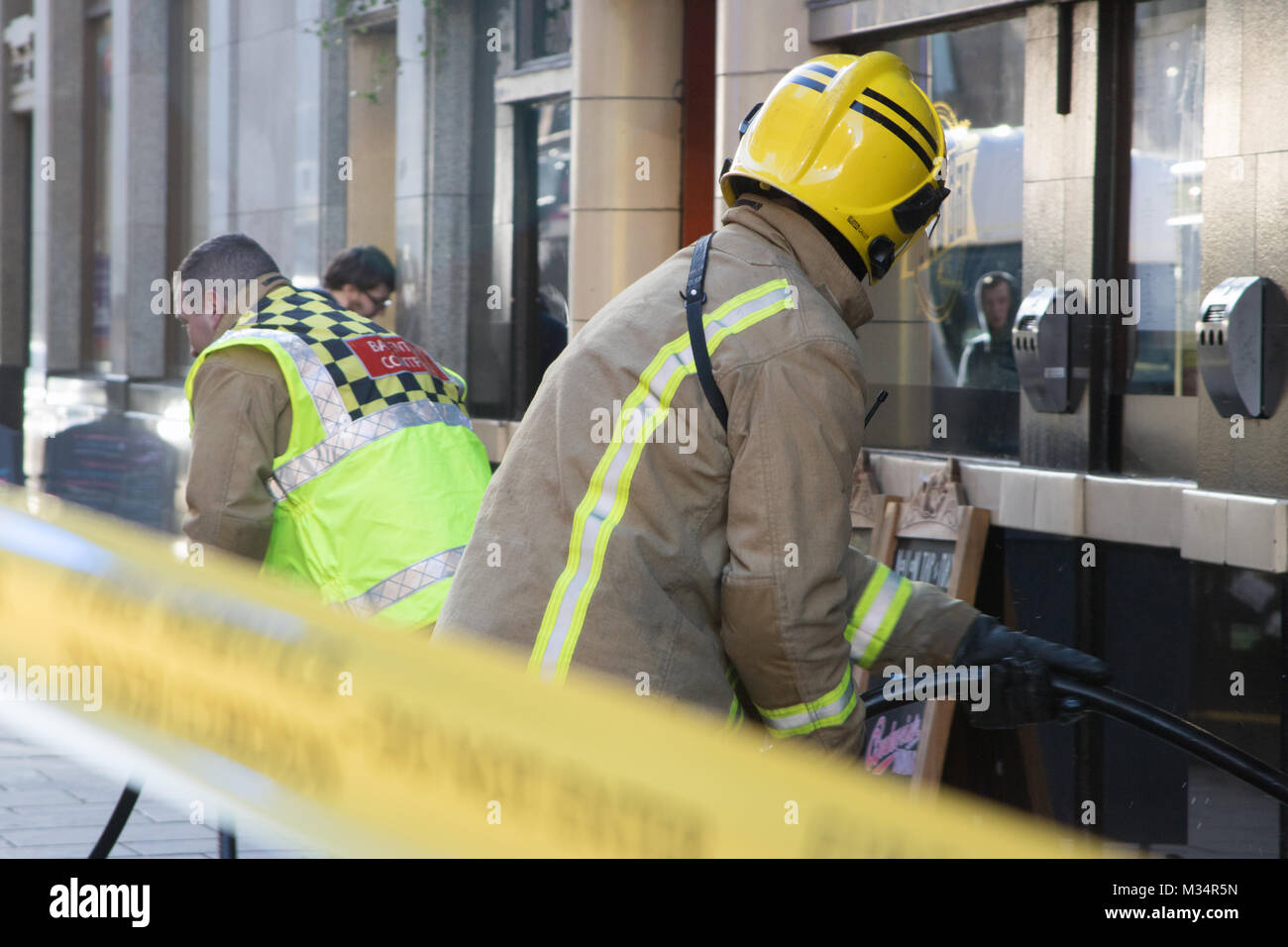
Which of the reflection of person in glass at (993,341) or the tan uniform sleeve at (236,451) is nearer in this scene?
the tan uniform sleeve at (236,451)

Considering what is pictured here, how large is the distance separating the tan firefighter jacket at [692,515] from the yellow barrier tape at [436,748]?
88 millimetres

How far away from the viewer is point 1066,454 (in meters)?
6.39

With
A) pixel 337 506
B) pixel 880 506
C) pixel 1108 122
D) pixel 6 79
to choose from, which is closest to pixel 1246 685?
pixel 880 506

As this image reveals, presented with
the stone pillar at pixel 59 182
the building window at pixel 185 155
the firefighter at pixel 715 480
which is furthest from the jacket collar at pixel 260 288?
the stone pillar at pixel 59 182

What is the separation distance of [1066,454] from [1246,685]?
1274mm

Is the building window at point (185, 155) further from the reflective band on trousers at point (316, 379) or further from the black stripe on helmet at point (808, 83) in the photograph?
the black stripe on helmet at point (808, 83)

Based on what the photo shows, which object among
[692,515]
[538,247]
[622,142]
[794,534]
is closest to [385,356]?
[692,515]

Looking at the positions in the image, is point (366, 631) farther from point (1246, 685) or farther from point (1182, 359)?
point (1182, 359)

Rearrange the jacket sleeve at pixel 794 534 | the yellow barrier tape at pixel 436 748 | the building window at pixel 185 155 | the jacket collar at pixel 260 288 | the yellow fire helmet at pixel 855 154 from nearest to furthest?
1. the yellow barrier tape at pixel 436 748
2. the jacket sleeve at pixel 794 534
3. the yellow fire helmet at pixel 855 154
4. the jacket collar at pixel 260 288
5. the building window at pixel 185 155

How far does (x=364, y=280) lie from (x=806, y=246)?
169 inches

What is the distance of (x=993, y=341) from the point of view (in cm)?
697

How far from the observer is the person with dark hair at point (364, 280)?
22.9ft

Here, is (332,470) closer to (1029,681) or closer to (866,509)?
(1029,681)

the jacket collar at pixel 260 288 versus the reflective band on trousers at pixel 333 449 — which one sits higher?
the jacket collar at pixel 260 288
